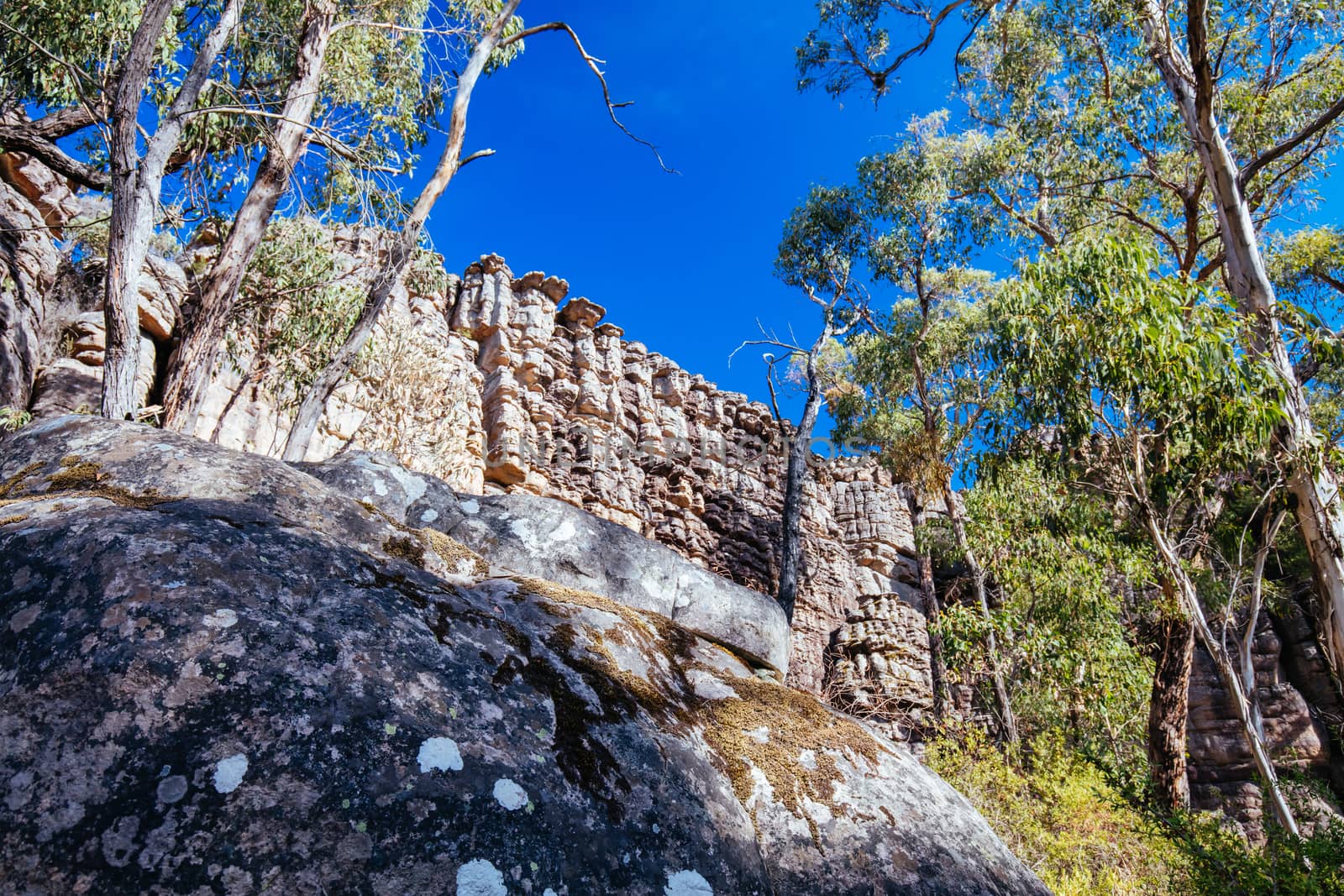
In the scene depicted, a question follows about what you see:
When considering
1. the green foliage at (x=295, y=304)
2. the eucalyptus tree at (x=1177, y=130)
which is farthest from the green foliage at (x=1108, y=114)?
the green foliage at (x=295, y=304)

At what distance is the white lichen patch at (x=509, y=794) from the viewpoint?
1738 mm

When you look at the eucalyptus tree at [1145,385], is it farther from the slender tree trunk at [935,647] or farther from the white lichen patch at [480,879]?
the white lichen patch at [480,879]

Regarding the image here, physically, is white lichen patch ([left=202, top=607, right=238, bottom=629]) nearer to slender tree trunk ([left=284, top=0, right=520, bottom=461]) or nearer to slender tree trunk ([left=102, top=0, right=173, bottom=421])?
slender tree trunk ([left=102, top=0, right=173, bottom=421])

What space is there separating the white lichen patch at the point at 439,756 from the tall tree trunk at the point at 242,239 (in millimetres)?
4276

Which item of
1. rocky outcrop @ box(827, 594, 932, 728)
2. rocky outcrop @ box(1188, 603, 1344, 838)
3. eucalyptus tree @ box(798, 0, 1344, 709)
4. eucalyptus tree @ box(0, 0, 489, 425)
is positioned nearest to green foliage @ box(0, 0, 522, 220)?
eucalyptus tree @ box(0, 0, 489, 425)

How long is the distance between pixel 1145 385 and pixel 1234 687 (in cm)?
240

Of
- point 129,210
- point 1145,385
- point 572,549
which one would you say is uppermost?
point 1145,385

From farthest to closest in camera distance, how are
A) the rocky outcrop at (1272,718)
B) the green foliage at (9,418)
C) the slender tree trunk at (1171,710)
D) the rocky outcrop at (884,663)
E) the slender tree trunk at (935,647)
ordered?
the rocky outcrop at (884,663) < the rocky outcrop at (1272,718) < the slender tree trunk at (935,647) < the slender tree trunk at (1171,710) < the green foliage at (9,418)

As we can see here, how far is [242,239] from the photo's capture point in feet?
18.8

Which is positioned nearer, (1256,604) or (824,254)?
(1256,604)

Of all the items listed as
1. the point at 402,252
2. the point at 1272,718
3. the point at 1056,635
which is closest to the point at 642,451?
the point at 1056,635

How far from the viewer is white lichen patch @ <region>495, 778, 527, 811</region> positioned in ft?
5.70

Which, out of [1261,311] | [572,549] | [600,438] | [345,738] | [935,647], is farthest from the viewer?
[600,438]

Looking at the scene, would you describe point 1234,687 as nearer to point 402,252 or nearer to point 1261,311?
point 1261,311
